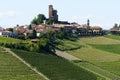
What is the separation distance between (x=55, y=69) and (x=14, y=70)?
8.39 metres

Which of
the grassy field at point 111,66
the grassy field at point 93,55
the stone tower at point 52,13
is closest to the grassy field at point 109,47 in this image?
the grassy field at point 93,55

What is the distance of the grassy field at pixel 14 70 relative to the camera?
185ft

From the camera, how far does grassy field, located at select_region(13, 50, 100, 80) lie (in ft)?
204

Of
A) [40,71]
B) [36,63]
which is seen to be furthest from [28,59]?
[40,71]

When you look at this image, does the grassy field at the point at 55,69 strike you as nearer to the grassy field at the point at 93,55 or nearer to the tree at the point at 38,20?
the grassy field at the point at 93,55

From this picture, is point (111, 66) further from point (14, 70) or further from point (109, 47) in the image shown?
point (109, 47)

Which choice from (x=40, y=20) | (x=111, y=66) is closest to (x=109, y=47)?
(x=111, y=66)

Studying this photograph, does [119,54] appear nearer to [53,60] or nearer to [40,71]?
[53,60]

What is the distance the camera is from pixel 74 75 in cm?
6406

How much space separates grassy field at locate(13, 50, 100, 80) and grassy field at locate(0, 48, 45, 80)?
7.73ft

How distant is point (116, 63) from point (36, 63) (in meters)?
28.8

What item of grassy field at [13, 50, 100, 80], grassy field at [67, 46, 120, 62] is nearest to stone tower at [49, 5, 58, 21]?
grassy field at [67, 46, 120, 62]

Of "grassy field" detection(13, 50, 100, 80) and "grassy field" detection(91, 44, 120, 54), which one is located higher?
"grassy field" detection(13, 50, 100, 80)

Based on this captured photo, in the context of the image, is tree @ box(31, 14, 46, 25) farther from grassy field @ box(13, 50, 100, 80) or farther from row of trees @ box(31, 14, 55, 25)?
grassy field @ box(13, 50, 100, 80)
